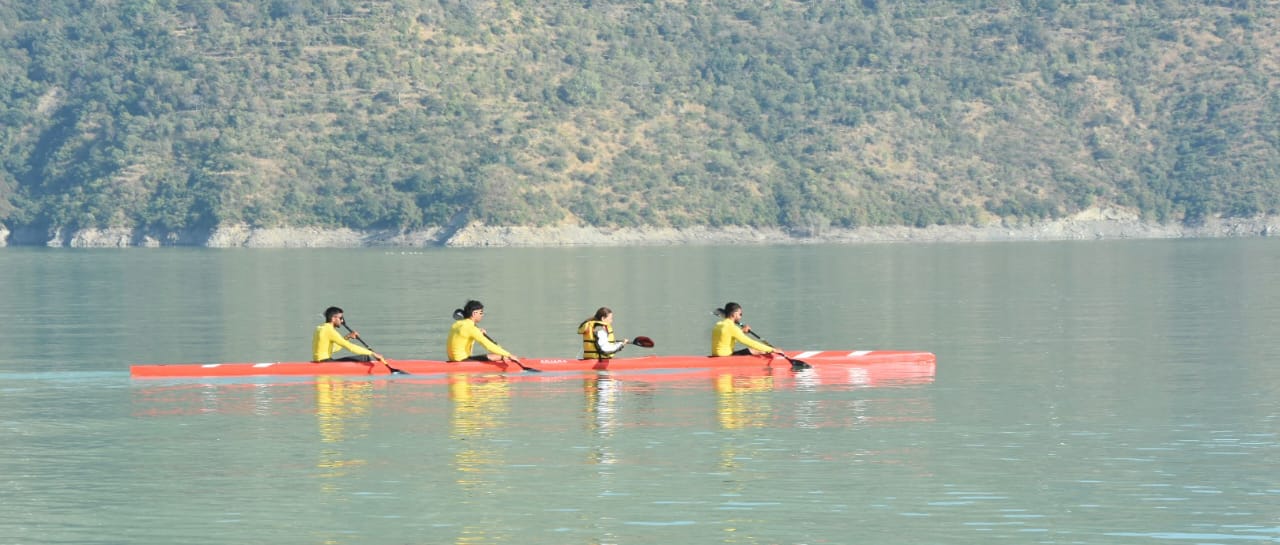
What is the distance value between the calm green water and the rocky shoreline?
108m

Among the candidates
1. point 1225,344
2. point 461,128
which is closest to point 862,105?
point 461,128

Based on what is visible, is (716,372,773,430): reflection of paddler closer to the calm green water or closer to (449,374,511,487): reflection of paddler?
the calm green water

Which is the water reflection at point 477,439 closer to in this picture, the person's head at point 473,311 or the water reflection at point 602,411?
the person's head at point 473,311

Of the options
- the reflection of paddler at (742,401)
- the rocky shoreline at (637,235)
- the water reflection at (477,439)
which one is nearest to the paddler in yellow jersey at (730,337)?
the reflection of paddler at (742,401)

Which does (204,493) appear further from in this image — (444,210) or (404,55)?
(404,55)

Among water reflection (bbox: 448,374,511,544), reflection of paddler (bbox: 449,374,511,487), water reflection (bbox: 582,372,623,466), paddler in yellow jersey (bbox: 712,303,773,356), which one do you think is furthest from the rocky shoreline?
water reflection (bbox: 448,374,511,544)

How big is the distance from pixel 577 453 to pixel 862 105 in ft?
563

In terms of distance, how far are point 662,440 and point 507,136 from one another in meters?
154

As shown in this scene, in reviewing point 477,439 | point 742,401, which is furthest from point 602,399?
point 477,439

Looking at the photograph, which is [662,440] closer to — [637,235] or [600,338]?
[600,338]

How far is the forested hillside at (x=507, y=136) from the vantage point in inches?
6895

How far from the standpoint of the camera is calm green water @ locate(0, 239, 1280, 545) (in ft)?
76.1

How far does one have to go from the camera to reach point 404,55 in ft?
623

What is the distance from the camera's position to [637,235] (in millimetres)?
177125
